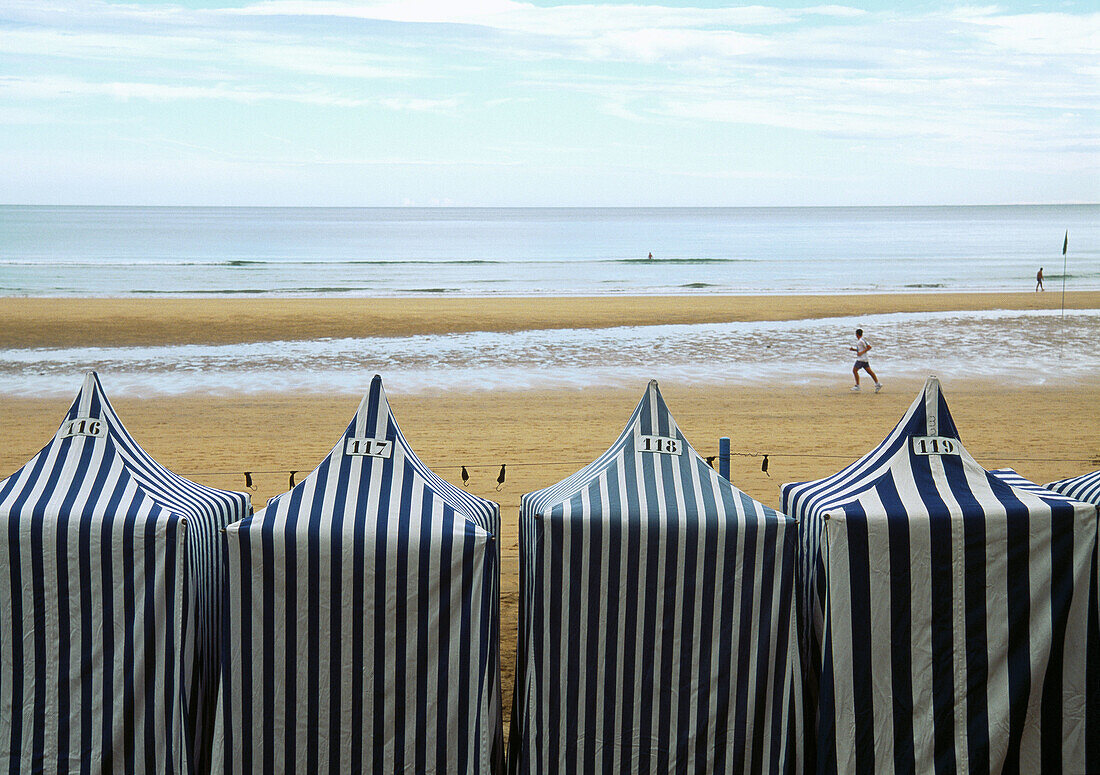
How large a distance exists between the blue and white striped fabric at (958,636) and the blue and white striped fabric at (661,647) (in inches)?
8.7

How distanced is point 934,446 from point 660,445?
1.24m

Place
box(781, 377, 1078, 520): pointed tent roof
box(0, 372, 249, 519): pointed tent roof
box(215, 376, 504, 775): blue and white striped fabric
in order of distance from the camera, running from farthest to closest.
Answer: box(0, 372, 249, 519): pointed tent roof, box(781, 377, 1078, 520): pointed tent roof, box(215, 376, 504, 775): blue and white striped fabric

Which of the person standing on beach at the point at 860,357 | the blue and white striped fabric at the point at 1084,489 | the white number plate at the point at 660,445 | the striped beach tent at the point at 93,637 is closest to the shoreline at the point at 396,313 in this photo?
the person standing on beach at the point at 860,357

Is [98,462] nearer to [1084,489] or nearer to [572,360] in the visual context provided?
[1084,489]

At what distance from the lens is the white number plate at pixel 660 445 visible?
4.66m

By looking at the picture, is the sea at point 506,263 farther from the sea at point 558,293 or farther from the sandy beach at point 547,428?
the sandy beach at point 547,428

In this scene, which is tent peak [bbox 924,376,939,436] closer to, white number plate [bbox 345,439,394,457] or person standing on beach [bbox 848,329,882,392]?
white number plate [bbox 345,439,394,457]

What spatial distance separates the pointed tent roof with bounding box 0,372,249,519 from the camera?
4.39 metres

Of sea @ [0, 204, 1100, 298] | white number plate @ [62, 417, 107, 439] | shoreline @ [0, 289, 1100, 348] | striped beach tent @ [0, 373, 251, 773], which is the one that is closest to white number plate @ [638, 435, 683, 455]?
striped beach tent @ [0, 373, 251, 773]

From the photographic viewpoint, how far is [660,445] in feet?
15.4

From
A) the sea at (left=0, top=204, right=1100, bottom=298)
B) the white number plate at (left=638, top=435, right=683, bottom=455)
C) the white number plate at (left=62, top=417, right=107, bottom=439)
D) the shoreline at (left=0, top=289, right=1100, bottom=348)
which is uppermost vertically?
the sea at (left=0, top=204, right=1100, bottom=298)

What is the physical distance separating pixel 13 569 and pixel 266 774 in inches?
54.5

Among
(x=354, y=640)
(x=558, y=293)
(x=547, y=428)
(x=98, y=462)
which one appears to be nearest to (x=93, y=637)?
(x=98, y=462)

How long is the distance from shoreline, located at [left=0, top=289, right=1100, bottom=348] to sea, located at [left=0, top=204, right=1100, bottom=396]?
126cm
